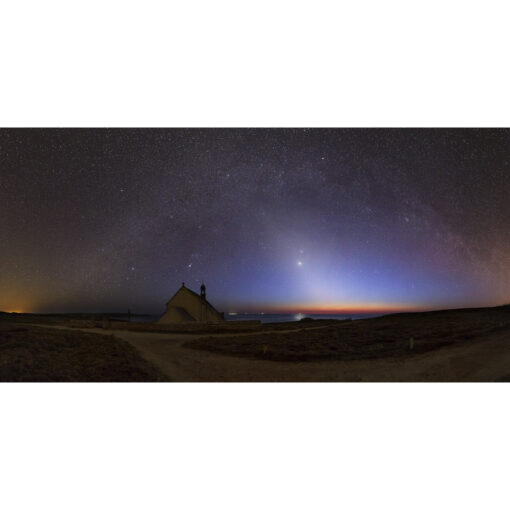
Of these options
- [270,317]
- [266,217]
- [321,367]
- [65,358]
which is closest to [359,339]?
[321,367]

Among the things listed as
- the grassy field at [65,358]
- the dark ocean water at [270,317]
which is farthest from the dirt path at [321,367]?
the dark ocean water at [270,317]

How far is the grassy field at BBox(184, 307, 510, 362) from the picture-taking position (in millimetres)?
6555

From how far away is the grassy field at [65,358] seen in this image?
253 inches

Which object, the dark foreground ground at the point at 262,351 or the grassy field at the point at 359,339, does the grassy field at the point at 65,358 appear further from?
the grassy field at the point at 359,339

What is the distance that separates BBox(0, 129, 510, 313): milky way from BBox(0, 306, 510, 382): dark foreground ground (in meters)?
0.36

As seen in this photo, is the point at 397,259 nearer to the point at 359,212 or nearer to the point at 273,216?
the point at 359,212

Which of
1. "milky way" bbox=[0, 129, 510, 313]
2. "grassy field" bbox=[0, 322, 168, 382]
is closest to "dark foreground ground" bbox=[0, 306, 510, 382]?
"grassy field" bbox=[0, 322, 168, 382]

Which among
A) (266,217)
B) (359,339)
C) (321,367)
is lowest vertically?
(321,367)

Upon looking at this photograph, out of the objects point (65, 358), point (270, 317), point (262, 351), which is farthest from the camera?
point (270, 317)

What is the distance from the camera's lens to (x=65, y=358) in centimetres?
646

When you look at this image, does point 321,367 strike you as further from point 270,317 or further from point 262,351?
point 270,317

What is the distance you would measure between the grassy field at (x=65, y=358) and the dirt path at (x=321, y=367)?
0.57 ft

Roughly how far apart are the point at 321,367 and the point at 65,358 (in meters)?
3.76

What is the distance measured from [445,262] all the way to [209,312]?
370cm
